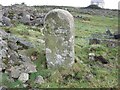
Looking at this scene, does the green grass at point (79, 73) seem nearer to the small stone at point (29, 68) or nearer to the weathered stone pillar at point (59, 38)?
the small stone at point (29, 68)

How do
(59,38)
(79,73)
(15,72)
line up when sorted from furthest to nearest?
1. (59,38)
2. (79,73)
3. (15,72)

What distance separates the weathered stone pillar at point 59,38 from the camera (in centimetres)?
2056

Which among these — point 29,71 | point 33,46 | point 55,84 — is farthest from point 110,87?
point 33,46

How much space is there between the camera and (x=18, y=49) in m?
22.8

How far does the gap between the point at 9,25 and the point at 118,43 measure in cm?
966

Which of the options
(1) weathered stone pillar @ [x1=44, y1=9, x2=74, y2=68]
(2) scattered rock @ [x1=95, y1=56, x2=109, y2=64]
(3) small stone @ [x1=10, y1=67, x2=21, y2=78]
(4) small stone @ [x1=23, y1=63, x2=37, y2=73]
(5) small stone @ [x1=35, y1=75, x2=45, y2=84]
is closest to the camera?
(5) small stone @ [x1=35, y1=75, x2=45, y2=84]

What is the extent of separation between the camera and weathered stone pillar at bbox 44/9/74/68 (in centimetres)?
2056

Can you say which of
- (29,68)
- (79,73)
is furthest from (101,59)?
(29,68)

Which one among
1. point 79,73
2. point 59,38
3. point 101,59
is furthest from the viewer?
point 101,59

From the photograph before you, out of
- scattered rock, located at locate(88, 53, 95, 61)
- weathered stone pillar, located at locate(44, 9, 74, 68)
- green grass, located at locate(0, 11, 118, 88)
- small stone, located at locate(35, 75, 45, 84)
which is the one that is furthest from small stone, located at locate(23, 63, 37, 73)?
scattered rock, located at locate(88, 53, 95, 61)

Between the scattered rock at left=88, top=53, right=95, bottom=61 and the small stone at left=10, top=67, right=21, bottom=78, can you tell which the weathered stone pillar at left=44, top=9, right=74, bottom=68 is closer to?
the small stone at left=10, top=67, right=21, bottom=78

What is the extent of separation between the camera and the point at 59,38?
68.1 feet

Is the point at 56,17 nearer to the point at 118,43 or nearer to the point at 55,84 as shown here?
the point at 55,84

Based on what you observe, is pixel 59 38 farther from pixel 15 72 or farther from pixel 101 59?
pixel 101 59
